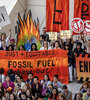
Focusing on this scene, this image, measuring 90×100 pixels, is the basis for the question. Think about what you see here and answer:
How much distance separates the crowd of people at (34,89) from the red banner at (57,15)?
2831mm

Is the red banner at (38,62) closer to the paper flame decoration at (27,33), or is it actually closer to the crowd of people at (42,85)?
the crowd of people at (42,85)

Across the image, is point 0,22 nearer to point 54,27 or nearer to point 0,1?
point 54,27

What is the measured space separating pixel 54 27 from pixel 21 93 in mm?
4376

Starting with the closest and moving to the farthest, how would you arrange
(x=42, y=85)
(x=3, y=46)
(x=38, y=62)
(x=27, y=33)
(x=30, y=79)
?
(x=42, y=85), (x=30, y=79), (x=38, y=62), (x=3, y=46), (x=27, y=33)

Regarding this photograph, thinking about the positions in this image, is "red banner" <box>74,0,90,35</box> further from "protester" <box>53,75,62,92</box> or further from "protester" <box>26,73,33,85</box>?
"protester" <box>26,73,33,85</box>

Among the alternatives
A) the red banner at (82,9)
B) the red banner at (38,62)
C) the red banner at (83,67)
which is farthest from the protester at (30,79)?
the red banner at (82,9)

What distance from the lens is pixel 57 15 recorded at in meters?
18.1

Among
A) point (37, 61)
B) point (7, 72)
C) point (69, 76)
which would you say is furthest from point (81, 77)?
point (7, 72)

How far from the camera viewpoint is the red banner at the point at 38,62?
56.1ft

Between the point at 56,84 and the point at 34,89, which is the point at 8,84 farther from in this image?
the point at 56,84

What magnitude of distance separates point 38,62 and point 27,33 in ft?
9.02

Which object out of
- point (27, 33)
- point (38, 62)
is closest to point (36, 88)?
point (38, 62)

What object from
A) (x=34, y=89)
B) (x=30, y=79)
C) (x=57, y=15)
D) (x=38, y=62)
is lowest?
(x=34, y=89)

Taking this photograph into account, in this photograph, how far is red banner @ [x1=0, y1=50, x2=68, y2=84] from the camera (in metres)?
17.1
